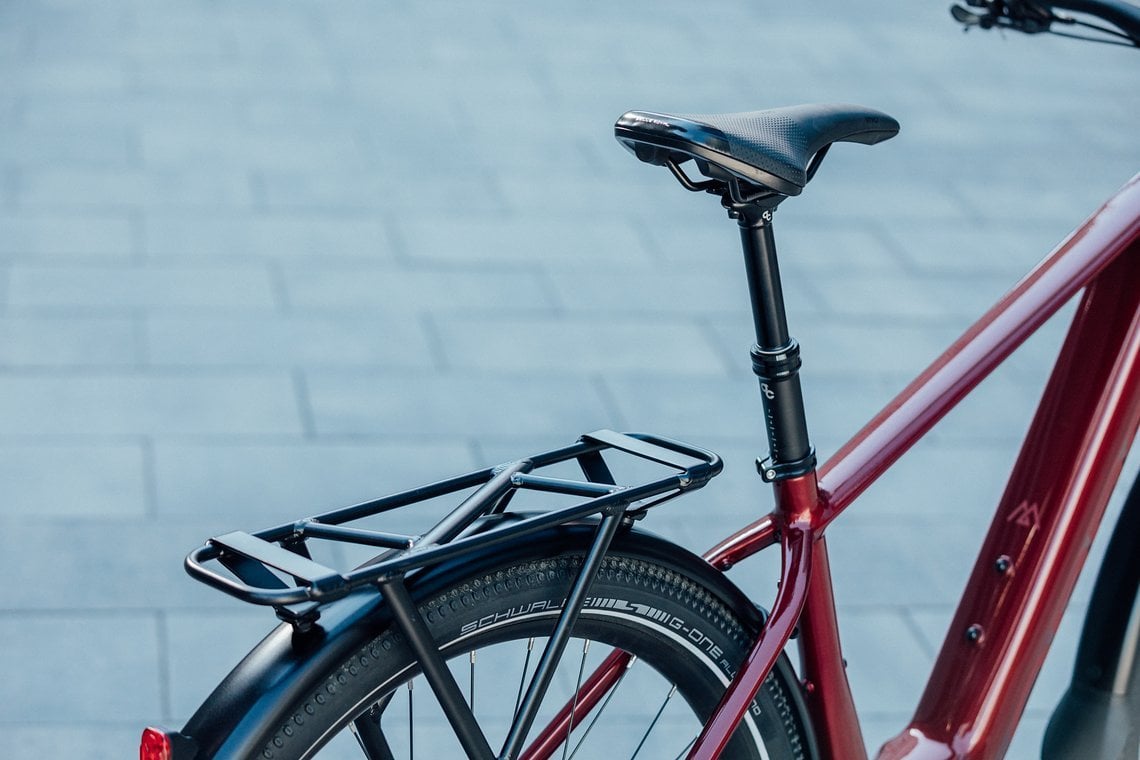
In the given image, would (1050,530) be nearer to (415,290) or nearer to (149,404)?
(149,404)

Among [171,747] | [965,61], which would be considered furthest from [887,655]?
[965,61]

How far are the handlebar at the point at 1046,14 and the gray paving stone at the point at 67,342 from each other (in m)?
2.19

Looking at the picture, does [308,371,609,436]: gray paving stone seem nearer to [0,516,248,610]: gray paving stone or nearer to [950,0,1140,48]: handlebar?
[0,516,248,610]: gray paving stone

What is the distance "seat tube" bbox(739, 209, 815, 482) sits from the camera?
4.55ft

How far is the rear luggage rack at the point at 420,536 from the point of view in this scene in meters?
1.15

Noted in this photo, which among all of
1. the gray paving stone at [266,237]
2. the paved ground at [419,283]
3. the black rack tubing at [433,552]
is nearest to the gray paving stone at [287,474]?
the paved ground at [419,283]

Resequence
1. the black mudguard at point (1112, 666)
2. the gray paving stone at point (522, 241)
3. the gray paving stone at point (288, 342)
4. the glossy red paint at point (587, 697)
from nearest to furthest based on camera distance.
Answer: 1. the glossy red paint at point (587, 697)
2. the black mudguard at point (1112, 666)
3. the gray paving stone at point (288, 342)
4. the gray paving stone at point (522, 241)

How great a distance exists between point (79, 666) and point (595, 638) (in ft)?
4.37

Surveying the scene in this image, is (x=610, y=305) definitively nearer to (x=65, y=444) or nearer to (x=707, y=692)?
(x=65, y=444)

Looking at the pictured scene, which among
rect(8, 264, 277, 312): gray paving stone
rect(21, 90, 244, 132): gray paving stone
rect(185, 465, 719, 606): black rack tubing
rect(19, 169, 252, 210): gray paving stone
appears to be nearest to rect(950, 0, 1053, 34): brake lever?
rect(185, 465, 719, 606): black rack tubing

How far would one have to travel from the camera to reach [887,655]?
8.69 ft

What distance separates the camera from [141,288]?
12.1 ft

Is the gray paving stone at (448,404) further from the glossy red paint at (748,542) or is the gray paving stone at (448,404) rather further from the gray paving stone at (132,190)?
the glossy red paint at (748,542)

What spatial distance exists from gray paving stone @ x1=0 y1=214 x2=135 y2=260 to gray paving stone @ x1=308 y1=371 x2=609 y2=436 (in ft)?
2.72
